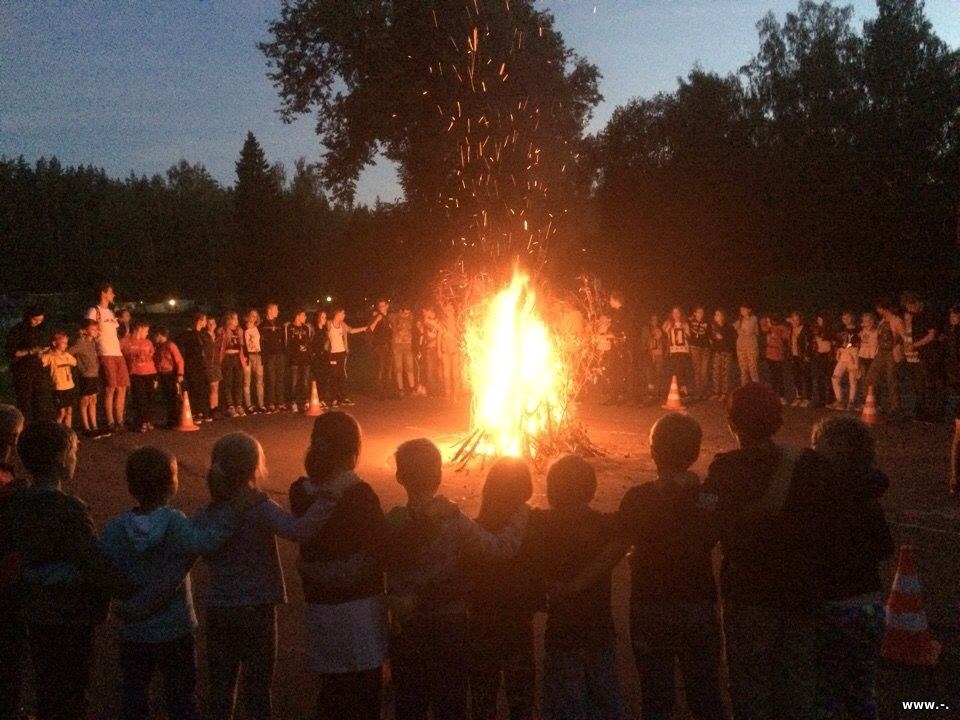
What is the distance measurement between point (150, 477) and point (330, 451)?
2.54ft

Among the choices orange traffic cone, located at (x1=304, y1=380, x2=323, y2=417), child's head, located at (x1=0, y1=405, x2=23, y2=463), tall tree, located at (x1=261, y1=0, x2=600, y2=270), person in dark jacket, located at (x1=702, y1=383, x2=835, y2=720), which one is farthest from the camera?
tall tree, located at (x1=261, y1=0, x2=600, y2=270)

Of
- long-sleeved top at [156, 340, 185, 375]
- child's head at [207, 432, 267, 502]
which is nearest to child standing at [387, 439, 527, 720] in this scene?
child's head at [207, 432, 267, 502]

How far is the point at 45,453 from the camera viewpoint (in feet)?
12.8

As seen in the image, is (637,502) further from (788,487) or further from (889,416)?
(889,416)

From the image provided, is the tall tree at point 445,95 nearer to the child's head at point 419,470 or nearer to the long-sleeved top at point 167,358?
the long-sleeved top at point 167,358

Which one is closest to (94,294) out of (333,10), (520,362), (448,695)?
(520,362)

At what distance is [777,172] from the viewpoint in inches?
1320

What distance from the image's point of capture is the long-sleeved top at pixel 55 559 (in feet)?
12.4

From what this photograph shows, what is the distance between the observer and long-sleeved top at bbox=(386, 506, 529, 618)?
12.3 feet

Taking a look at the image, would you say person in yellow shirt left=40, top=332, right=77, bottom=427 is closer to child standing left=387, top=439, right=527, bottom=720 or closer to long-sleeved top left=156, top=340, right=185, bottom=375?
long-sleeved top left=156, top=340, right=185, bottom=375

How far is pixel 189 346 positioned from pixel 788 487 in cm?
1348

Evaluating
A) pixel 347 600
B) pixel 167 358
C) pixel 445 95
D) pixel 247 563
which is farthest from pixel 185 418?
pixel 445 95

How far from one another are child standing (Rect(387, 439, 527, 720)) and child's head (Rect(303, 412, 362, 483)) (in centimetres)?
25

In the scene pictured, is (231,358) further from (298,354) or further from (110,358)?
(110,358)
